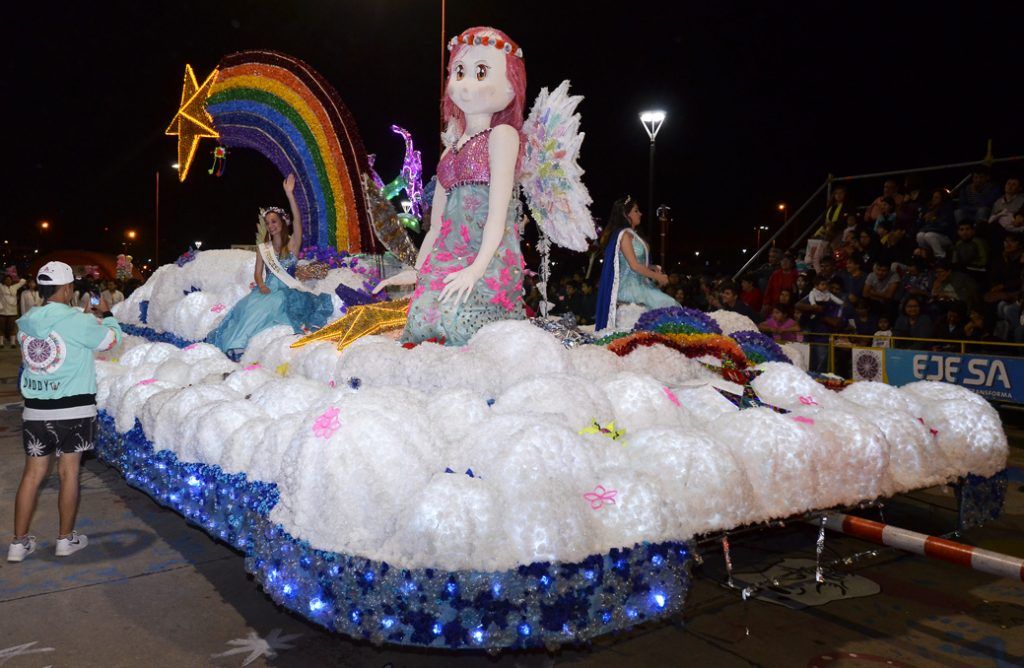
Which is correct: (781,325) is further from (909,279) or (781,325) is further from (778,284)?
(909,279)

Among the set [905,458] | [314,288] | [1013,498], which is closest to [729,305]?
[1013,498]

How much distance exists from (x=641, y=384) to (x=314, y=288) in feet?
14.2

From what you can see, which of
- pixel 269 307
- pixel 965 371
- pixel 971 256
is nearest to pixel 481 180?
pixel 269 307

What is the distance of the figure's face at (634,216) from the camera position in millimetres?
6523

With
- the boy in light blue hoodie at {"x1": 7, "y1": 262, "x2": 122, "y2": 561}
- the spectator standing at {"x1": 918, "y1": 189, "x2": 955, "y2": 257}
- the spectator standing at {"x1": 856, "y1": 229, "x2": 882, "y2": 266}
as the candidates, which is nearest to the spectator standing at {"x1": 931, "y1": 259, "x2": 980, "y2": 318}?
the spectator standing at {"x1": 918, "y1": 189, "x2": 955, "y2": 257}

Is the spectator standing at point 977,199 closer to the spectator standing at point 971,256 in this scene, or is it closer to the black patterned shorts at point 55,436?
the spectator standing at point 971,256

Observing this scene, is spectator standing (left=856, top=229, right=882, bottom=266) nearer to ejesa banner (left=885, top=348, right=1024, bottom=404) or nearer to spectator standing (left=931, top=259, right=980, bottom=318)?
spectator standing (left=931, top=259, right=980, bottom=318)

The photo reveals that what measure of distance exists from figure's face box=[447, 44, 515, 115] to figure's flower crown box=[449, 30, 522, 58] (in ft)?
0.07

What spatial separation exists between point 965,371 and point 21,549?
781cm

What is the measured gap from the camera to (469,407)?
128 inches

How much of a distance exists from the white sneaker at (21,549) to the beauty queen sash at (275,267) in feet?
9.97

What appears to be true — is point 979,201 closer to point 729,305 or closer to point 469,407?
point 729,305

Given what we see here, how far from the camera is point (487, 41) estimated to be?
4469mm

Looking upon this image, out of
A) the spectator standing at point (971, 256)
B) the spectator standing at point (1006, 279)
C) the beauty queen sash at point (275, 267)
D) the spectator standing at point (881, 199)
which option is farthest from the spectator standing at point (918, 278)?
the beauty queen sash at point (275, 267)
